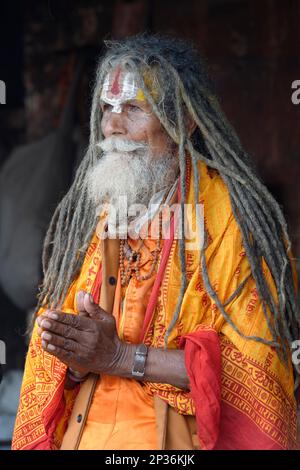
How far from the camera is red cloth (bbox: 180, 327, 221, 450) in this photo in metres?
3.39

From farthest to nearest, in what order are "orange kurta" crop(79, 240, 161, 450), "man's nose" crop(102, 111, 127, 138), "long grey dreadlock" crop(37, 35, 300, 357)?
"man's nose" crop(102, 111, 127, 138) < "long grey dreadlock" crop(37, 35, 300, 357) < "orange kurta" crop(79, 240, 161, 450)

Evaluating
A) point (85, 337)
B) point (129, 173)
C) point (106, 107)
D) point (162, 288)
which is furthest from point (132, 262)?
point (106, 107)

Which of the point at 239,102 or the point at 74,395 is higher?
the point at 239,102

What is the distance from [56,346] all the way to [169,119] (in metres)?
1.10

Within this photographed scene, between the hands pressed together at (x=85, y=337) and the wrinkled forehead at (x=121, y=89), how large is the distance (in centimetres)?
89

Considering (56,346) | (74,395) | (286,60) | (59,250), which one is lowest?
(74,395)

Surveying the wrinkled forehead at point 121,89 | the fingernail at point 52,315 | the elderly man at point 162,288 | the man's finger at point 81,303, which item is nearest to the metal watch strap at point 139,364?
the elderly man at point 162,288

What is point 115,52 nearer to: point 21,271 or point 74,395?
point 74,395

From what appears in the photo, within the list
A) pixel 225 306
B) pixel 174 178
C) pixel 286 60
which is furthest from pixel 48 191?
pixel 225 306

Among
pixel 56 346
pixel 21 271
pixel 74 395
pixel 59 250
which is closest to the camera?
pixel 56 346

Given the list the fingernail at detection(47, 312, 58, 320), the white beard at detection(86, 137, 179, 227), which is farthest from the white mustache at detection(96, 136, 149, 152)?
the fingernail at detection(47, 312, 58, 320)

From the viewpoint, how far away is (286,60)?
19.8 feet

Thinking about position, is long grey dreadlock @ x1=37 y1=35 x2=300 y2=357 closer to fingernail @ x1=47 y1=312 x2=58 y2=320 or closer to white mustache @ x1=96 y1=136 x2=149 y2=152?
white mustache @ x1=96 y1=136 x2=149 y2=152

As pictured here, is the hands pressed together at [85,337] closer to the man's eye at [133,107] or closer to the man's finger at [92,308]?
the man's finger at [92,308]
